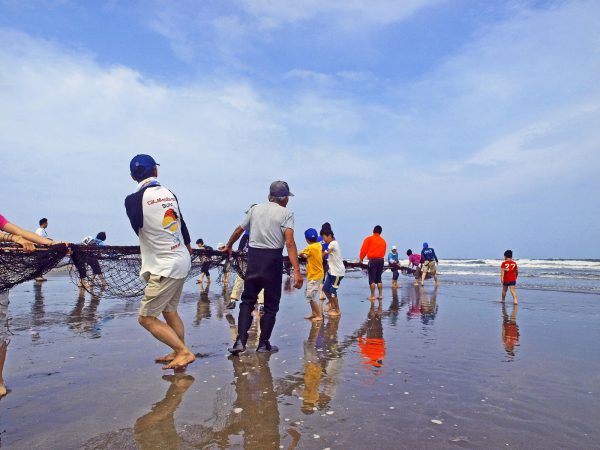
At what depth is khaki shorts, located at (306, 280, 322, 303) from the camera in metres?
8.16

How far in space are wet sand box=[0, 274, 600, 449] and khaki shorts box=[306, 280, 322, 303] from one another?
1.18 metres

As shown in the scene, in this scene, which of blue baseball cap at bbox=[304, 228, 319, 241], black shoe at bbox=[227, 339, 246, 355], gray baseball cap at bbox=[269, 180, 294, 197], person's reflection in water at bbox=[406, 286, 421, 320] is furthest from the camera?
person's reflection in water at bbox=[406, 286, 421, 320]

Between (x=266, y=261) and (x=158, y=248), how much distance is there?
1303 millimetres

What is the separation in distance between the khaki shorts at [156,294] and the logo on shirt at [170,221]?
0.48 m

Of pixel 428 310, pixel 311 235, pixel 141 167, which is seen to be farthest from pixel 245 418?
pixel 428 310

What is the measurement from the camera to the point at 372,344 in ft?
19.1

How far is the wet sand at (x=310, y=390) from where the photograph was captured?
2.73 metres

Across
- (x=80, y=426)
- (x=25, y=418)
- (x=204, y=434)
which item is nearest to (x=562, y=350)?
(x=204, y=434)

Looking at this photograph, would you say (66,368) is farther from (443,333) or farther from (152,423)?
(443,333)

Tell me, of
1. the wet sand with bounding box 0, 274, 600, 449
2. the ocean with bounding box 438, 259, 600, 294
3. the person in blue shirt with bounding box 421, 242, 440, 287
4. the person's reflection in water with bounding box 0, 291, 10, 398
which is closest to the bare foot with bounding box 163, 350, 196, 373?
the wet sand with bounding box 0, 274, 600, 449

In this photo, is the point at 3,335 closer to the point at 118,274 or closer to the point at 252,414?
the point at 252,414

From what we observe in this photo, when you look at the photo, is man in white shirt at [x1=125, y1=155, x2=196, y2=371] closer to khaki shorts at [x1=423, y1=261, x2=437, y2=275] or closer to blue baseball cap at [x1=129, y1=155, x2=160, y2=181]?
blue baseball cap at [x1=129, y1=155, x2=160, y2=181]

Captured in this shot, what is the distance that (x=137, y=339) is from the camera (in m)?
5.77

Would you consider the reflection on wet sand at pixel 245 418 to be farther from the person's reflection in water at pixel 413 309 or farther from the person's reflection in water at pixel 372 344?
the person's reflection in water at pixel 413 309
